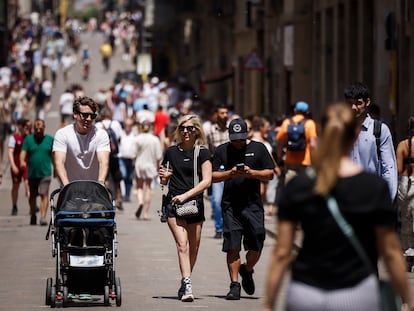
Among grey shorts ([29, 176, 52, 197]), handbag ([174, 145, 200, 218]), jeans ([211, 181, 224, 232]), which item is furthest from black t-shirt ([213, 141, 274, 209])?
grey shorts ([29, 176, 52, 197])

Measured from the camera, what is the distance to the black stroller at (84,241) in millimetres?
13297

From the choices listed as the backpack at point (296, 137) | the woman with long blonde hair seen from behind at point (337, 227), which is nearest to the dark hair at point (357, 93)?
the woman with long blonde hair seen from behind at point (337, 227)

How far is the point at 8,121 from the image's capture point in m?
48.6

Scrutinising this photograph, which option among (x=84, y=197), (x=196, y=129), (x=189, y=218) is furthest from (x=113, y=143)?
(x=84, y=197)

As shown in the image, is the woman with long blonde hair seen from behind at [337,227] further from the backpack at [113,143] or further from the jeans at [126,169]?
the jeans at [126,169]

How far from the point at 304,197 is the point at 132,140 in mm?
20777

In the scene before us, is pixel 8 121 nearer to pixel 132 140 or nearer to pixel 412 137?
pixel 132 140

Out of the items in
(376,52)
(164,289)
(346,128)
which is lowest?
(164,289)

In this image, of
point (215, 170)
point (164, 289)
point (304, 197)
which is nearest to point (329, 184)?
point (304, 197)

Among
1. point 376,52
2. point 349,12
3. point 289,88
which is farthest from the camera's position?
point 289,88

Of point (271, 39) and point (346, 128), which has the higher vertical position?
point (271, 39)

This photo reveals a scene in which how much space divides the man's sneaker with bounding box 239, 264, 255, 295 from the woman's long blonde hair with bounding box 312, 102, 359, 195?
24.1 ft

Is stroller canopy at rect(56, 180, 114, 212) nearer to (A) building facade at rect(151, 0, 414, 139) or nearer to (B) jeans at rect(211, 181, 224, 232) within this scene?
(B) jeans at rect(211, 181, 224, 232)

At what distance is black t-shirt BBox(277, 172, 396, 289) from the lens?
7.30 metres
